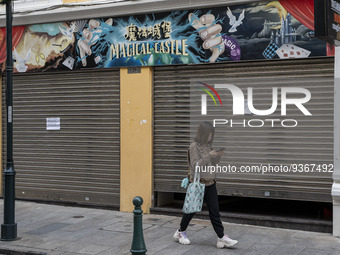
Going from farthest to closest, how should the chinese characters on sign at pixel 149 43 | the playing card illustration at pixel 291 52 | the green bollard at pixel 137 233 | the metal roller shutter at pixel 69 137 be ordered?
the metal roller shutter at pixel 69 137 → the chinese characters on sign at pixel 149 43 → the playing card illustration at pixel 291 52 → the green bollard at pixel 137 233

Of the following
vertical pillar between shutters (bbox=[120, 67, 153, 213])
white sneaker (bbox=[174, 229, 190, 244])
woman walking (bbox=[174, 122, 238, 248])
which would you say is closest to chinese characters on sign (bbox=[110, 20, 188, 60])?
vertical pillar between shutters (bbox=[120, 67, 153, 213])

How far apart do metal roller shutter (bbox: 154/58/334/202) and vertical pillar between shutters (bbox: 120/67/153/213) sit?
6.8 inches

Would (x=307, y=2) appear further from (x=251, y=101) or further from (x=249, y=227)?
(x=249, y=227)

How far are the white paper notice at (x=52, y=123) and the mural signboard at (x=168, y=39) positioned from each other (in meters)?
1.20

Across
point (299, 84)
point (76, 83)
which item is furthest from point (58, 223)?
point (299, 84)

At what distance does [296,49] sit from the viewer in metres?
9.32

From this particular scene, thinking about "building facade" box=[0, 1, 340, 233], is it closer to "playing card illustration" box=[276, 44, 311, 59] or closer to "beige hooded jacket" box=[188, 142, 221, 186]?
"playing card illustration" box=[276, 44, 311, 59]

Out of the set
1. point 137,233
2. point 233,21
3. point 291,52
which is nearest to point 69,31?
point 233,21

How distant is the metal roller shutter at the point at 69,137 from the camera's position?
37.1ft

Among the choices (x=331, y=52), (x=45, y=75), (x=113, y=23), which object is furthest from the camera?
(x=45, y=75)

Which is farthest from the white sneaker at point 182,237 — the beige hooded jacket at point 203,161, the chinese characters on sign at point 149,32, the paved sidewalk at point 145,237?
the chinese characters on sign at point 149,32

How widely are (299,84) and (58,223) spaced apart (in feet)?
17.6

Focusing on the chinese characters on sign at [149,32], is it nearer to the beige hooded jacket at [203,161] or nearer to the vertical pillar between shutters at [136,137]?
the vertical pillar between shutters at [136,137]

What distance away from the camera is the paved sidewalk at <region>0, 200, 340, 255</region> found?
803 centimetres
